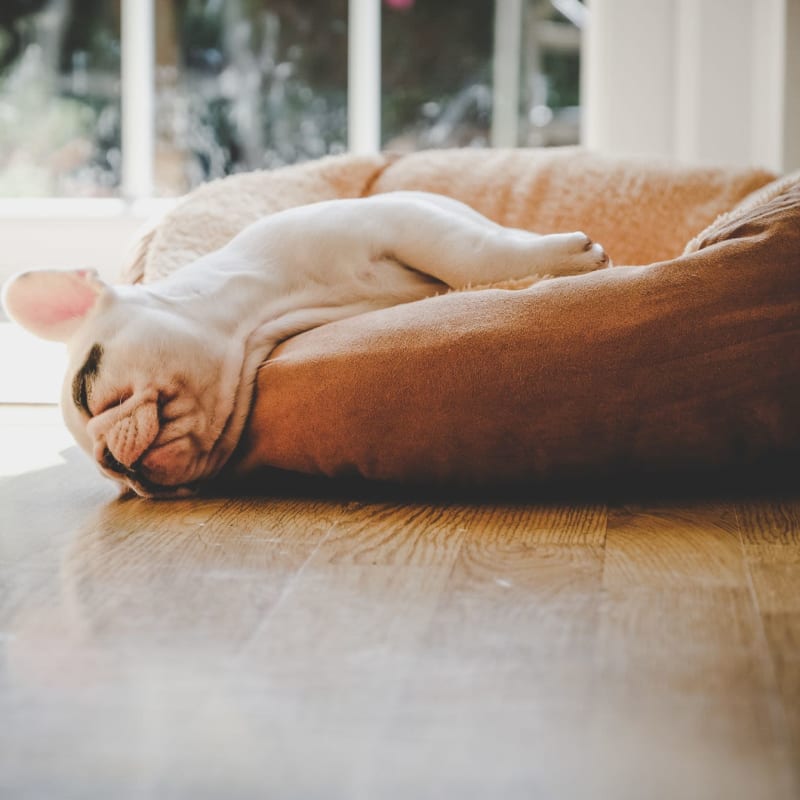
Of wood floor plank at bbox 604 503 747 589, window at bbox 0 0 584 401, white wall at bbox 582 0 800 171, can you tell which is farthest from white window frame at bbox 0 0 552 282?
wood floor plank at bbox 604 503 747 589

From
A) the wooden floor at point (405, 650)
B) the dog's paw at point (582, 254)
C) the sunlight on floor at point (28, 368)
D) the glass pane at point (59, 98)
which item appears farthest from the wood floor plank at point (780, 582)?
the glass pane at point (59, 98)

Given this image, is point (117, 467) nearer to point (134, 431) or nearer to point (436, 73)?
point (134, 431)

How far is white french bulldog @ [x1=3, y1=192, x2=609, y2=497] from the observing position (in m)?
1.66

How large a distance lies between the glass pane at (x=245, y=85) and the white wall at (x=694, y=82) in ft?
3.44

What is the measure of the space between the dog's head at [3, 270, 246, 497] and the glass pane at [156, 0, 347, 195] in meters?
2.76

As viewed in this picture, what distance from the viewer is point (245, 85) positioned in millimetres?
4453

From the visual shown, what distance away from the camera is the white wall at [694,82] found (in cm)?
346

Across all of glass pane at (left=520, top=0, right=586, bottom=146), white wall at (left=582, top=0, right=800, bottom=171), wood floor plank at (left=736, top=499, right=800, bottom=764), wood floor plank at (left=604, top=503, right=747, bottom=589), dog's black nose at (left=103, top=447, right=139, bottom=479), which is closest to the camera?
wood floor plank at (left=736, top=499, right=800, bottom=764)

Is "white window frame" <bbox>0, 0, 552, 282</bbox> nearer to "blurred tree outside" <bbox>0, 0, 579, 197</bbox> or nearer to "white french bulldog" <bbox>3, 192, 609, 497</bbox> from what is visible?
"blurred tree outside" <bbox>0, 0, 579, 197</bbox>

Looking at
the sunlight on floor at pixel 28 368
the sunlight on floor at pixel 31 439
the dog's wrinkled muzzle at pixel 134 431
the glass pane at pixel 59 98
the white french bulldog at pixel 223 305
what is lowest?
the sunlight on floor at pixel 28 368

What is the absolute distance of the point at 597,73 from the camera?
371cm

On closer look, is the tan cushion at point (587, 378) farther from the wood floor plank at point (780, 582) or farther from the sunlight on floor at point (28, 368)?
the sunlight on floor at point (28, 368)

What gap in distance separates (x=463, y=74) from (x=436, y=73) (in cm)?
10

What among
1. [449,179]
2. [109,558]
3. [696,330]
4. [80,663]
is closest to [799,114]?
[449,179]
